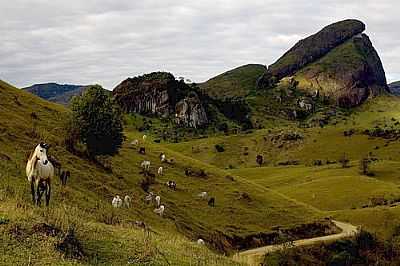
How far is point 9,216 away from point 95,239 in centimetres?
370

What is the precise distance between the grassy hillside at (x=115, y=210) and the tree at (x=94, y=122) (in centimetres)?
259

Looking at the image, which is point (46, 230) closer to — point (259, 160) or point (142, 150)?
point (142, 150)

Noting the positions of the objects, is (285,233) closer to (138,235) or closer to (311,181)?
(138,235)

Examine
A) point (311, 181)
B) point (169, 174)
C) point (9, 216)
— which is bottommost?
point (311, 181)

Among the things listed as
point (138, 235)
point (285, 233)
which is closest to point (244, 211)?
point (285, 233)

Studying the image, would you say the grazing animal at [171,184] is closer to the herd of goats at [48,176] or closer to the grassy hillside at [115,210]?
the herd of goats at [48,176]

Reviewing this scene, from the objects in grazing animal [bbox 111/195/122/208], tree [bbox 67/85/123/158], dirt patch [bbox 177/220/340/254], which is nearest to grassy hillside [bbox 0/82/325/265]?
dirt patch [bbox 177/220/340/254]

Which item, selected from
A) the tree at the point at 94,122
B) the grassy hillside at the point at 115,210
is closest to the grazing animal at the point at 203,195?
the grassy hillside at the point at 115,210

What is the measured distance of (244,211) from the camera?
69.5 metres

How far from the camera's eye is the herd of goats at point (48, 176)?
23500 mm

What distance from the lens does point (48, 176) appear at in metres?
24.0

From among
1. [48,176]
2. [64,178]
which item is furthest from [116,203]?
[48,176]

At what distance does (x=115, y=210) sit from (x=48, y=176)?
1843 cm

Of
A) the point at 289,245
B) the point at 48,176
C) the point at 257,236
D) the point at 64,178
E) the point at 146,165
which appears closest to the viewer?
the point at 48,176
